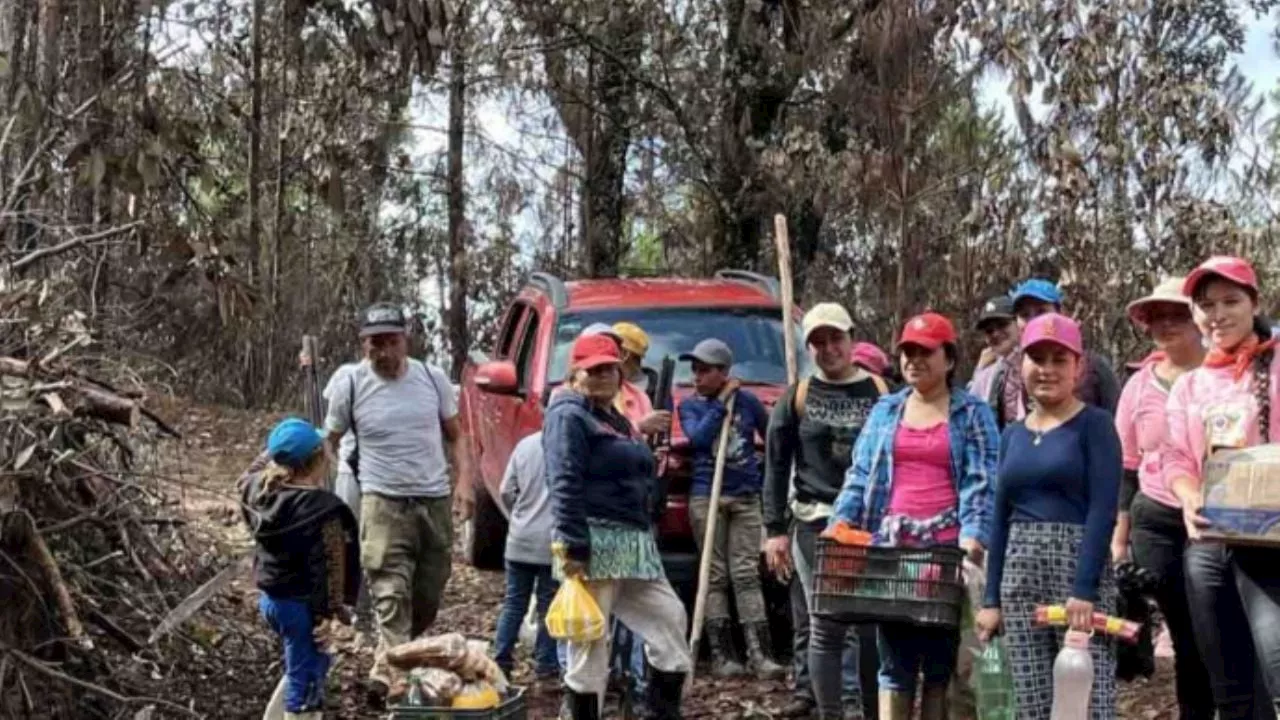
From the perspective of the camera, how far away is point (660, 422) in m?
7.40

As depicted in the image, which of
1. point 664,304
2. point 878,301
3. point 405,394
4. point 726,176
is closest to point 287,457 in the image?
point 405,394

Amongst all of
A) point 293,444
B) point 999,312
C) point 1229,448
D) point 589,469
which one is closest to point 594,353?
point 589,469

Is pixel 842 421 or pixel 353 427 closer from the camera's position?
pixel 842 421

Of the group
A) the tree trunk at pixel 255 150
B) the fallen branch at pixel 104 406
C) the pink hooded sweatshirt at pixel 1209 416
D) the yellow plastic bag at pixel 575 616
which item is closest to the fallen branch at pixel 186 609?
the fallen branch at pixel 104 406

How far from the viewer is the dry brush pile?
18.9 ft

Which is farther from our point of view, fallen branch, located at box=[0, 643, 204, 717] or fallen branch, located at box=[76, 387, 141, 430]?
fallen branch, located at box=[76, 387, 141, 430]

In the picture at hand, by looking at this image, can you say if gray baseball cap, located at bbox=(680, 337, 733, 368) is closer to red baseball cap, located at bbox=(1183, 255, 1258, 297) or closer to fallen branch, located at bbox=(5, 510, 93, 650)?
red baseball cap, located at bbox=(1183, 255, 1258, 297)

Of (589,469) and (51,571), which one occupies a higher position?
(589,469)

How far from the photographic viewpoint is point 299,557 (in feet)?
20.3

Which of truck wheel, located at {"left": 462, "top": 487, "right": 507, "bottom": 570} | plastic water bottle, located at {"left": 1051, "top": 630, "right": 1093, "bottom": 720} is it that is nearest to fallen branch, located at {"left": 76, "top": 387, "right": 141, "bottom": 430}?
plastic water bottle, located at {"left": 1051, "top": 630, "right": 1093, "bottom": 720}

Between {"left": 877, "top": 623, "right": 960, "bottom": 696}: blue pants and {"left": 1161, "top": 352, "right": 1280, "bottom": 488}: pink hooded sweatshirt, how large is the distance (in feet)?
3.17

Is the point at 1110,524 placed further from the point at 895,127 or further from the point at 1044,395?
the point at 895,127

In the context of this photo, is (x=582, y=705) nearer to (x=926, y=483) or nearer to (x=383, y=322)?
(x=926, y=483)

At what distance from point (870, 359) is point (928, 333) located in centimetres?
196
